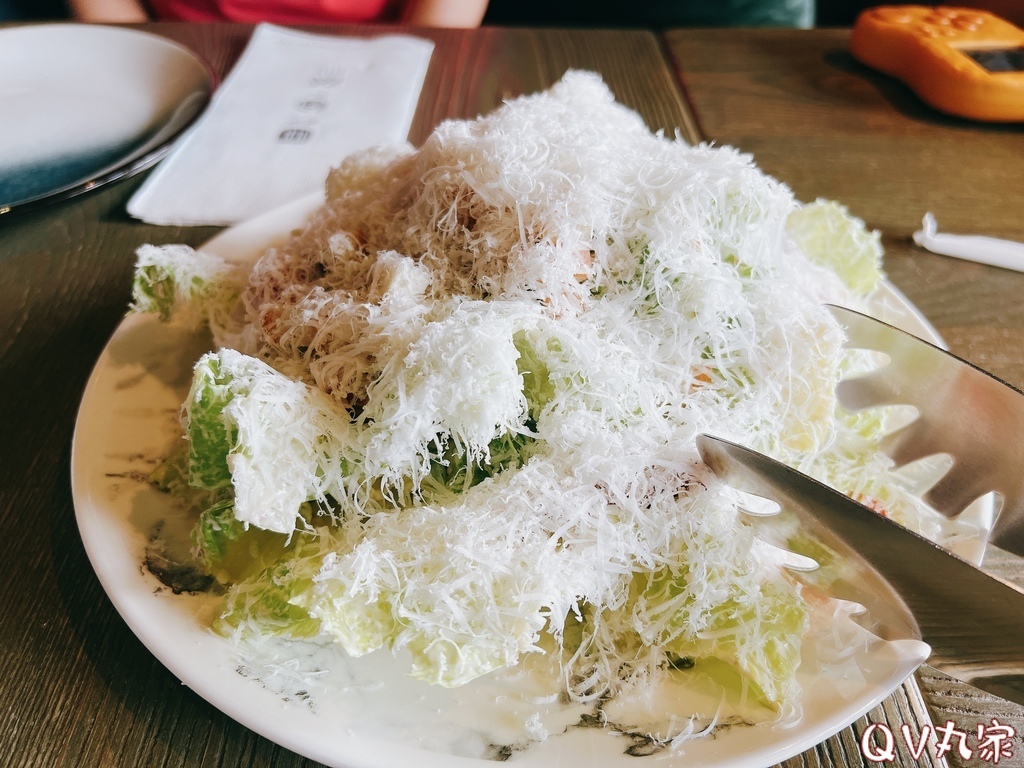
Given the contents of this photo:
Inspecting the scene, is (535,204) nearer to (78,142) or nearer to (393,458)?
(393,458)

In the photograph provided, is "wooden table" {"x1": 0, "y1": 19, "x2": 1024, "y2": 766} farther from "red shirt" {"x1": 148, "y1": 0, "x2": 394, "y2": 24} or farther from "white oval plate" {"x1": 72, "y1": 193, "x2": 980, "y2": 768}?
"red shirt" {"x1": 148, "y1": 0, "x2": 394, "y2": 24}

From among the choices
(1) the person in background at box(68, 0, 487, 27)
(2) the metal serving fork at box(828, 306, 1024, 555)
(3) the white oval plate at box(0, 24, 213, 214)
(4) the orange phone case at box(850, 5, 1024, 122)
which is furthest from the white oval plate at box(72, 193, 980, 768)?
(1) the person in background at box(68, 0, 487, 27)

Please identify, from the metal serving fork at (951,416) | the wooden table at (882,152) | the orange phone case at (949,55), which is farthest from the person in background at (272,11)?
the metal serving fork at (951,416)

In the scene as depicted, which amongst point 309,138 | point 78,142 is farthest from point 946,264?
point 78,142

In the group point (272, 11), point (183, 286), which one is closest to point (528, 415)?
point (183, 286)

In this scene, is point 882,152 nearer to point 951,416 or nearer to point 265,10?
point 951,416
